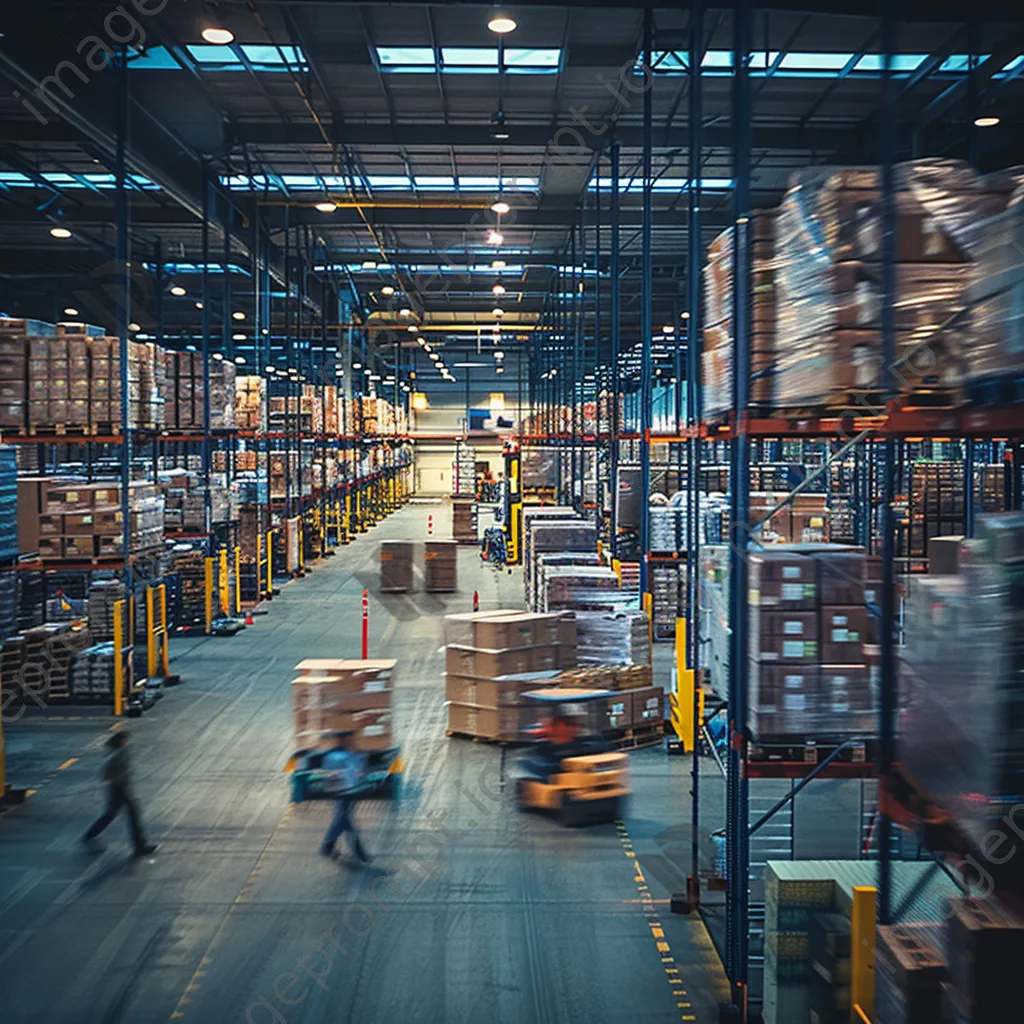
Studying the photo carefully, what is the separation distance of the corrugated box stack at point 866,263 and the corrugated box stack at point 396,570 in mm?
19753

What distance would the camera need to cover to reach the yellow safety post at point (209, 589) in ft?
61.3

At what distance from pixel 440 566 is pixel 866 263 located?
2050 cm

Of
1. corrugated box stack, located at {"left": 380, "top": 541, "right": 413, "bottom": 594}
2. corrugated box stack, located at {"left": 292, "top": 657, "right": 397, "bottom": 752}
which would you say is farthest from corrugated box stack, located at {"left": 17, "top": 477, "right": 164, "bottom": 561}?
corrugated box stack, located at {"left": 380, "top": 541, "right": 413, "bottom": 594}

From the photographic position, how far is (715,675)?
24.7 ft

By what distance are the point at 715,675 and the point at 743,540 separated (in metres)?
1.49

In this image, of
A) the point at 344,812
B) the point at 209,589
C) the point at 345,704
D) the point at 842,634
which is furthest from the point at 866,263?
the point at 209,589

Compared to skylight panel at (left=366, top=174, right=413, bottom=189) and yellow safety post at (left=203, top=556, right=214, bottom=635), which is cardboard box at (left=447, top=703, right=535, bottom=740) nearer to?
yellow safety post at (left=203, top=556, right=214, bottom=635)

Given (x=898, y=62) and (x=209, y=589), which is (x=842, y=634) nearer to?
(x=898, y=62)

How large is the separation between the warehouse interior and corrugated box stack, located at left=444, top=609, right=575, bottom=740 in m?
0.06

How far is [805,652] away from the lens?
20.9 ft

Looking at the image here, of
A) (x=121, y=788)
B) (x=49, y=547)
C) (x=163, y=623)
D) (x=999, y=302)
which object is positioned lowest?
(x=121, y=788)

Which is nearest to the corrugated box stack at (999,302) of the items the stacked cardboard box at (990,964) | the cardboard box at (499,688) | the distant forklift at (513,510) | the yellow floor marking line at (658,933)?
the stacked cardboard box at (990,964)

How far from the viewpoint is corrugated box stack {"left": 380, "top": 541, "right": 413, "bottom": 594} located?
25.3 m

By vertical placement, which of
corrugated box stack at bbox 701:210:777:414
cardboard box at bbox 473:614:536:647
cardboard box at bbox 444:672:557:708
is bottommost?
cardboard box at bbox 444:672:557:708
